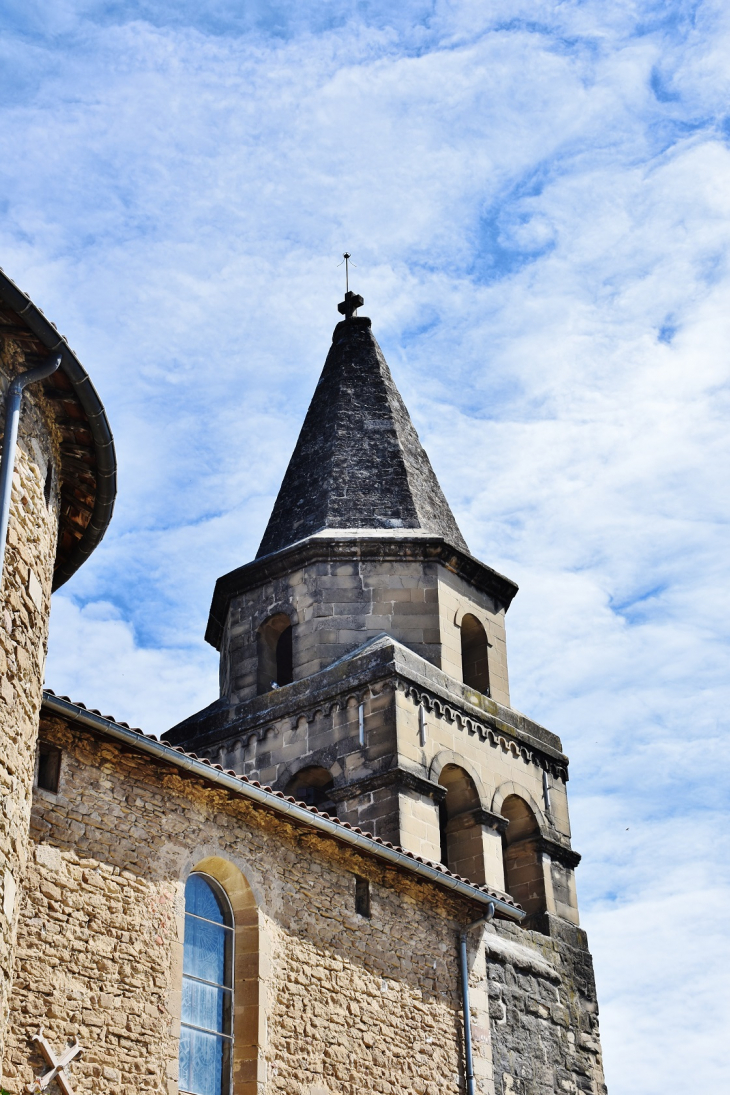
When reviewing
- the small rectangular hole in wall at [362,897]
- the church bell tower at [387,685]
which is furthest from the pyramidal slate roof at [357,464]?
the small rectangular hole in wall at [362,897]

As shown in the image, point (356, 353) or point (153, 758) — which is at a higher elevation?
point (356, 353)

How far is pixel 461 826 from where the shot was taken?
1678 cm

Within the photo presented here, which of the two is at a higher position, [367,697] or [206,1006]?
[367,697]

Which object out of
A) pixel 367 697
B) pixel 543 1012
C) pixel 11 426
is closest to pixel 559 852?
pixel 543 1012

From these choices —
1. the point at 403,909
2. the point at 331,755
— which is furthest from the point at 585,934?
the point at 403,909

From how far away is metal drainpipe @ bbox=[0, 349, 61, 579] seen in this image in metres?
8.62

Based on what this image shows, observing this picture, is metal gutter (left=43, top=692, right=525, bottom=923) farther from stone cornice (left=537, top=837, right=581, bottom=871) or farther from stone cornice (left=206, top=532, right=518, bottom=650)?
stone cornice (left=206, top=532, right=518, bottom=650)

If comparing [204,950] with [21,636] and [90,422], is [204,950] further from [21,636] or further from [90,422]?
[90,422]

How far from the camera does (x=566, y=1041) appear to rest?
15570 mm

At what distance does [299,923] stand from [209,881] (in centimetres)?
86

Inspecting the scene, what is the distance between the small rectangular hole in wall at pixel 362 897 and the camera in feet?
40.9

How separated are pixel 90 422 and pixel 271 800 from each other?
3465 millimetres

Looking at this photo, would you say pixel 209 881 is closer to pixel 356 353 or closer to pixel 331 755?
pixel 331 755

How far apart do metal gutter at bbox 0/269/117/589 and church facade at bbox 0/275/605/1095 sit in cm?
2
